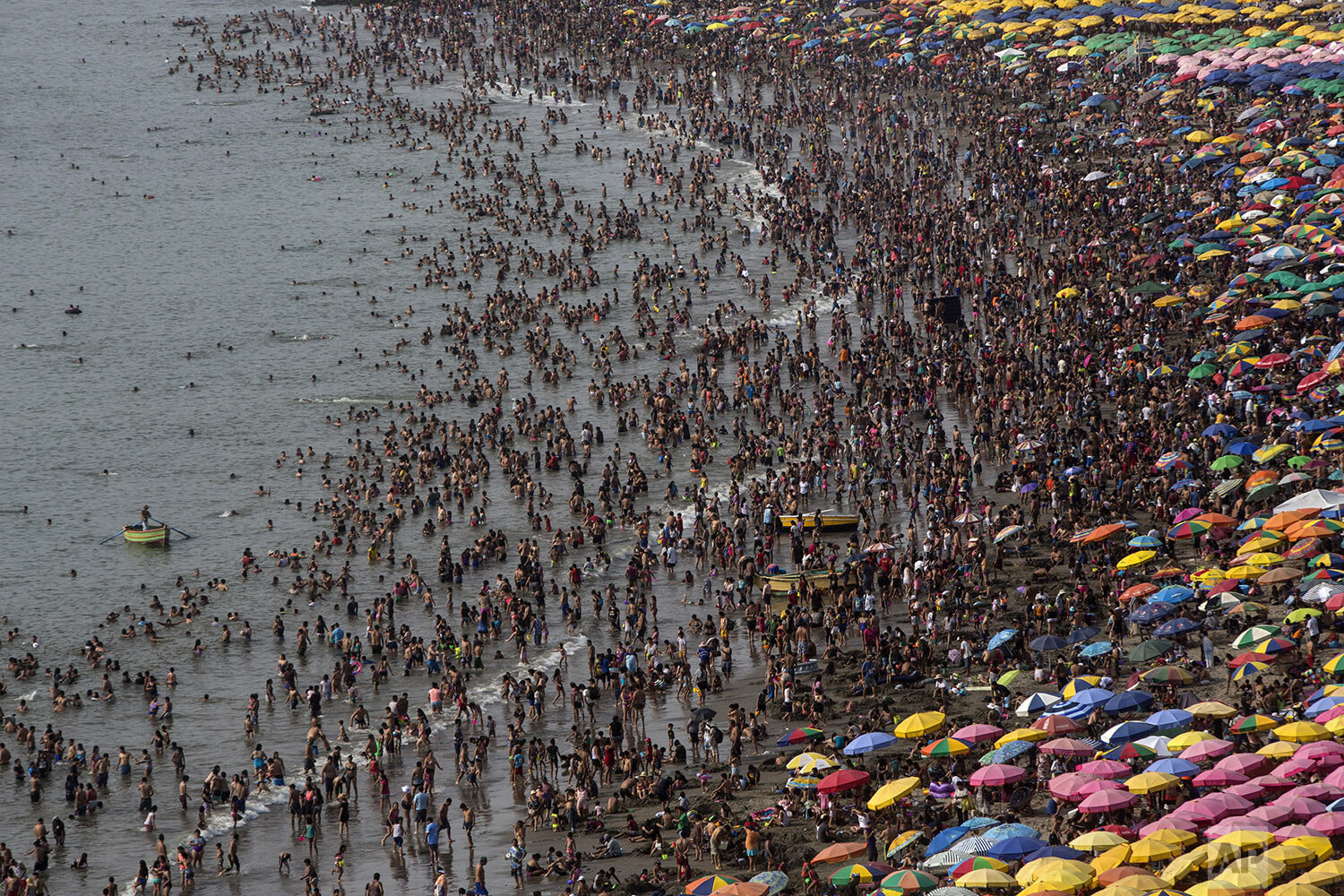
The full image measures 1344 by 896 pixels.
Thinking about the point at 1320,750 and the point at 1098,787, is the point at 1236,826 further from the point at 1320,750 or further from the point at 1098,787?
the point at 1098,787

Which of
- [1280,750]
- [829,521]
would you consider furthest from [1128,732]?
[829,521]

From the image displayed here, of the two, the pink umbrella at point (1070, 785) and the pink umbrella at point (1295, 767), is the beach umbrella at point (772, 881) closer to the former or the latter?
the pink umbrella at point (1070, 785)

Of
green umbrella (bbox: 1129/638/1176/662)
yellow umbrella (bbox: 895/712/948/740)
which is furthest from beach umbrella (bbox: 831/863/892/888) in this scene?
green umbrella (bbox: 1129/638/1176/662)

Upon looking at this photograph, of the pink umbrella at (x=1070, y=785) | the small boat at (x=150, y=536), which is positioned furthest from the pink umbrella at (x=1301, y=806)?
the small boat at (x=150, y=536)

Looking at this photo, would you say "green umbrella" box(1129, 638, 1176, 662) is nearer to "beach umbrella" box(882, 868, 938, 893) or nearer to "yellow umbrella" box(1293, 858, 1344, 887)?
"beach umbrella" box(882, 868, 938, 893)

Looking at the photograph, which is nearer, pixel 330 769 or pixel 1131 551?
pixel 330 769

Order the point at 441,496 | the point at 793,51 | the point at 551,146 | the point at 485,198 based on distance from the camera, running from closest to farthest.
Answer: the point at 441,496
the point at 485,198
the point at 551,146
the point at 793,51

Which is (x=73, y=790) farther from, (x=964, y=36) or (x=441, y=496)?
(x=964, y=36)

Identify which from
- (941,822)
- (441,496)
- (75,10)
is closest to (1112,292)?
(441,496)
